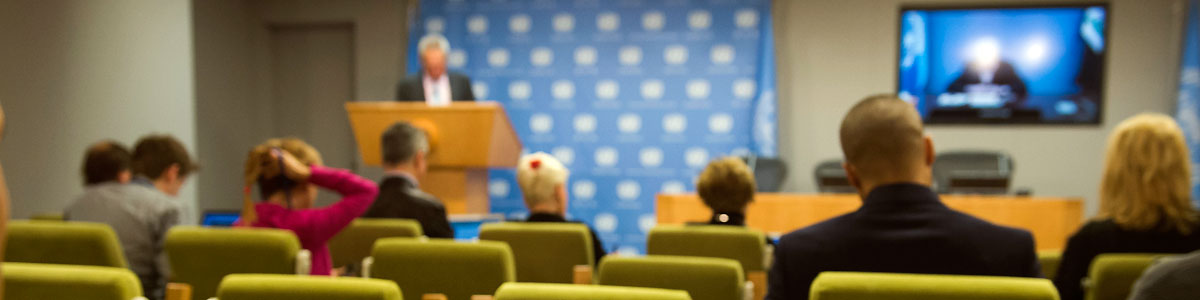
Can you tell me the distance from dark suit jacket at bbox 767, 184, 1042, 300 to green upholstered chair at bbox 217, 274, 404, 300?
2.62 ft

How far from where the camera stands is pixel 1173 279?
1377mm

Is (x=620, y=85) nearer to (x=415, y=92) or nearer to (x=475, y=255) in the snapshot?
(x=415, y=92)

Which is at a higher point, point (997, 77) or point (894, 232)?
point (997, 77)

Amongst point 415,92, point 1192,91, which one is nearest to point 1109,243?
point 415,92

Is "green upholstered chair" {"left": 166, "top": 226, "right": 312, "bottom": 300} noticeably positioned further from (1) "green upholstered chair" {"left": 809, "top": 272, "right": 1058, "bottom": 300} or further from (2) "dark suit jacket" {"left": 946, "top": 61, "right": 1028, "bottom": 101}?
(2) "dark suit jacket" {"left": 946, "top": 61, "right": 1028, "bottom": 101}

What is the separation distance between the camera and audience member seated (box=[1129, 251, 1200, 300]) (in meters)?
1.36

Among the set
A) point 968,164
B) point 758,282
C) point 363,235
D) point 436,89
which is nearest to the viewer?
point 758,282

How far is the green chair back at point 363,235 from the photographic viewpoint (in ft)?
9.36

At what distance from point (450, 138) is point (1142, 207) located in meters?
3.46

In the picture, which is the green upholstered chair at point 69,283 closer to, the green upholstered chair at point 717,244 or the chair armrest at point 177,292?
the chair armrest at point 177,292

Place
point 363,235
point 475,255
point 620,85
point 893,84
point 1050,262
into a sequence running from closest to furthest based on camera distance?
point 475,255 → point 1050,262 → point 363,235 → point 893,84 → point 620,85

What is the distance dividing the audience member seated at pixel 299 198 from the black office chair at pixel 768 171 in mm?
4352

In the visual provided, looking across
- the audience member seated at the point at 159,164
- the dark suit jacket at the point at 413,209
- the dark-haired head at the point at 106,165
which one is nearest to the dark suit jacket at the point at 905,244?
the dark suit jacket at the point at 413,209

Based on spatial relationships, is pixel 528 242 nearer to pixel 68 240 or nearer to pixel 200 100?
pixel 68 240
